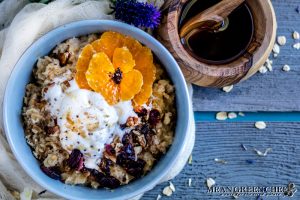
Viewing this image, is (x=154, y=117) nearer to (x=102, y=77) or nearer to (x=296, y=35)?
(x=102, y=77)

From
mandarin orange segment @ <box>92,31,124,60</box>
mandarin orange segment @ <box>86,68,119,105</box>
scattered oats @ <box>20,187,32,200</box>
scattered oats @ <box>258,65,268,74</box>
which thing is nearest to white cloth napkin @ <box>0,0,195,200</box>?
scattered oats @ <box>20,187,32,200</box>

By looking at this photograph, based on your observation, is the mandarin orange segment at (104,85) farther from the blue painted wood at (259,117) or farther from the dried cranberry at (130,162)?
the blue painted wood at (259,117)

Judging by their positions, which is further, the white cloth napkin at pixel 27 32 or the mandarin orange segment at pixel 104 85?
the white cloth napkin at pixel 27 32

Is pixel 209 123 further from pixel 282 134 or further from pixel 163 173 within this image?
pixel 163 173

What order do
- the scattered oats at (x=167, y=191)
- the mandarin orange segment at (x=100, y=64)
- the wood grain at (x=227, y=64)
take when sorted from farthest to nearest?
the scattered oats at (x=167, y=191) < the wood grain at (x=227, y=64) < the mandarin orange segment at (x=100, y=64)

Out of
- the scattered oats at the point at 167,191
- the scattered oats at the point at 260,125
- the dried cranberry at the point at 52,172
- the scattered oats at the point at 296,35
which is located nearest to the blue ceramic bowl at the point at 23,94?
the dried cranberry at the point at 52,172

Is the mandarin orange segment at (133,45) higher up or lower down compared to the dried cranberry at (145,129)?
higher up

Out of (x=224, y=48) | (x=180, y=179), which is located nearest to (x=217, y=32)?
(x=224, y=48)
